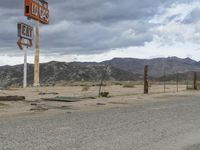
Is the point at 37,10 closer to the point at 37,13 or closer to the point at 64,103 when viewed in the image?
the point at 37,13

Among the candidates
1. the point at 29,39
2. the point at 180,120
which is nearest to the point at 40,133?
the point at 180,120

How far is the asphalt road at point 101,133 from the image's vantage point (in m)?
10.2

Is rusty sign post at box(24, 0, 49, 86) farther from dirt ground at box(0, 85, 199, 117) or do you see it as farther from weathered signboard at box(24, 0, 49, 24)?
dirt ground at box(0, 85, 199, 117)

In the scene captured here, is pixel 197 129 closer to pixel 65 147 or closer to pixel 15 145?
pixel 65 147

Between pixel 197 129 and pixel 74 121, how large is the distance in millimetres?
4255

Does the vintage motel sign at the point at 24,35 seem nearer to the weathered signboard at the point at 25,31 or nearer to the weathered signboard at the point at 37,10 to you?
the weathered signboard at the point at 25,31

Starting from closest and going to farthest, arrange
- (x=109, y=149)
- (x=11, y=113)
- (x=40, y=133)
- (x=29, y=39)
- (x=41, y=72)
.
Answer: (x=109, y=149)
(x=40, y=133)
(x=11, y=113)
(x=29, y=39)
(x=41, y=72)

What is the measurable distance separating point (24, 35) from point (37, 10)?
425 centimetres

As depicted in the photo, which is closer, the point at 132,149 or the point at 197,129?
the point at 132,149

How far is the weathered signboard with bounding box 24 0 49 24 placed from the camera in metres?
47.7

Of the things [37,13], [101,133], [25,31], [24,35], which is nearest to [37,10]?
[37,13]

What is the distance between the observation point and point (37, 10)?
1969 inches

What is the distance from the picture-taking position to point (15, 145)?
9953 mm

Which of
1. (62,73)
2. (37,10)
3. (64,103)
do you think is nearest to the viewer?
(64,103)
